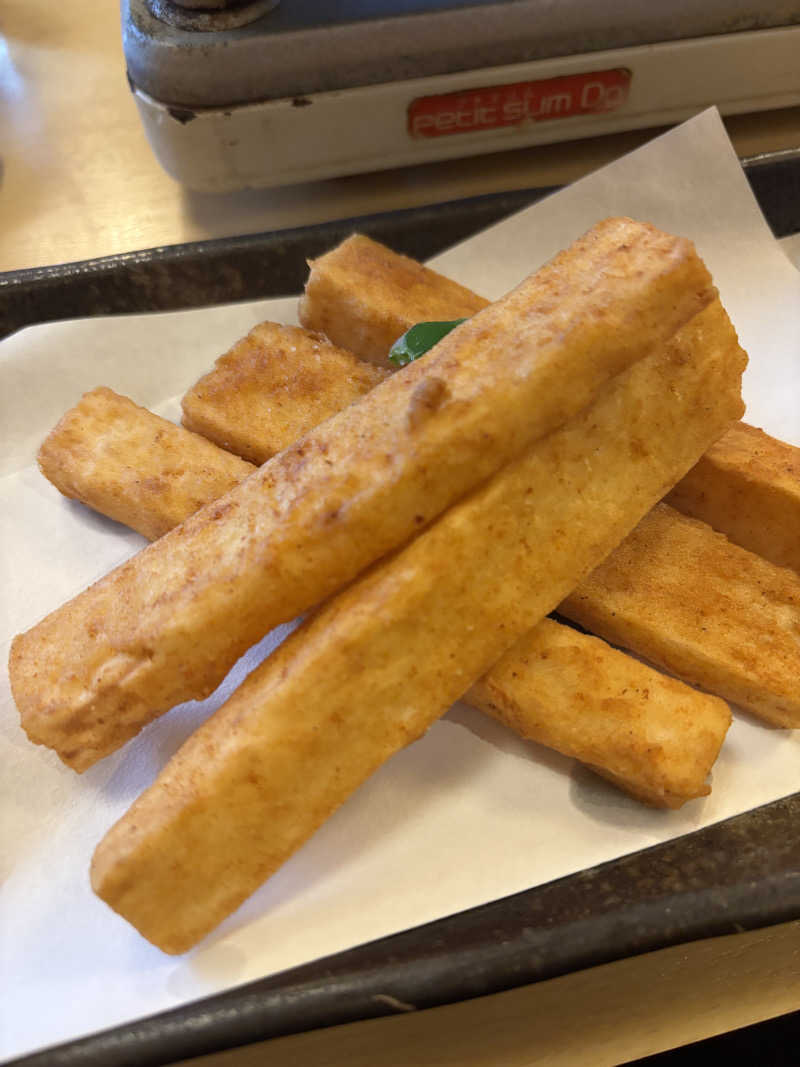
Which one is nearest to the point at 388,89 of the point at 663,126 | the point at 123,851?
the point at 663,126

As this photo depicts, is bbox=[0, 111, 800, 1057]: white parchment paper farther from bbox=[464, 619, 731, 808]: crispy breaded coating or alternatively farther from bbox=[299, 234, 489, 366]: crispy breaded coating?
bbox=[299, 234, 489, 366]: crispy breaded coating

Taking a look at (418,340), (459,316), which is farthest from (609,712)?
(459,316)

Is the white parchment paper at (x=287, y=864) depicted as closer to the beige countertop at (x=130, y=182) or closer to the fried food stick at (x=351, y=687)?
the fried food stick at (x=351, y=687)

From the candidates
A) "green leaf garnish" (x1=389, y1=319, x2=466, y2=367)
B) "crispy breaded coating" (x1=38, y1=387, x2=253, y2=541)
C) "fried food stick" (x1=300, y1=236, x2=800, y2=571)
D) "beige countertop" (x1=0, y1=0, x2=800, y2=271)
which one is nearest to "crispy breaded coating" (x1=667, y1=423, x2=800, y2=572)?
"fried food stick" (x1=300, y1=236, x2=800, y2=571)

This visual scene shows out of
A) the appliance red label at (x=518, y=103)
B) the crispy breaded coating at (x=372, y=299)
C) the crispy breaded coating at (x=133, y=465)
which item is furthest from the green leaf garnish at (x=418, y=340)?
the appliance red label at (x=518, y=103)

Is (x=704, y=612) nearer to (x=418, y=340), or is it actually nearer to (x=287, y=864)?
(x=418, y=340)

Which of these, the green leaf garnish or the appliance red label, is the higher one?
the appliance red label

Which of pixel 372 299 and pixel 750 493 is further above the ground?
pixel 372 299
